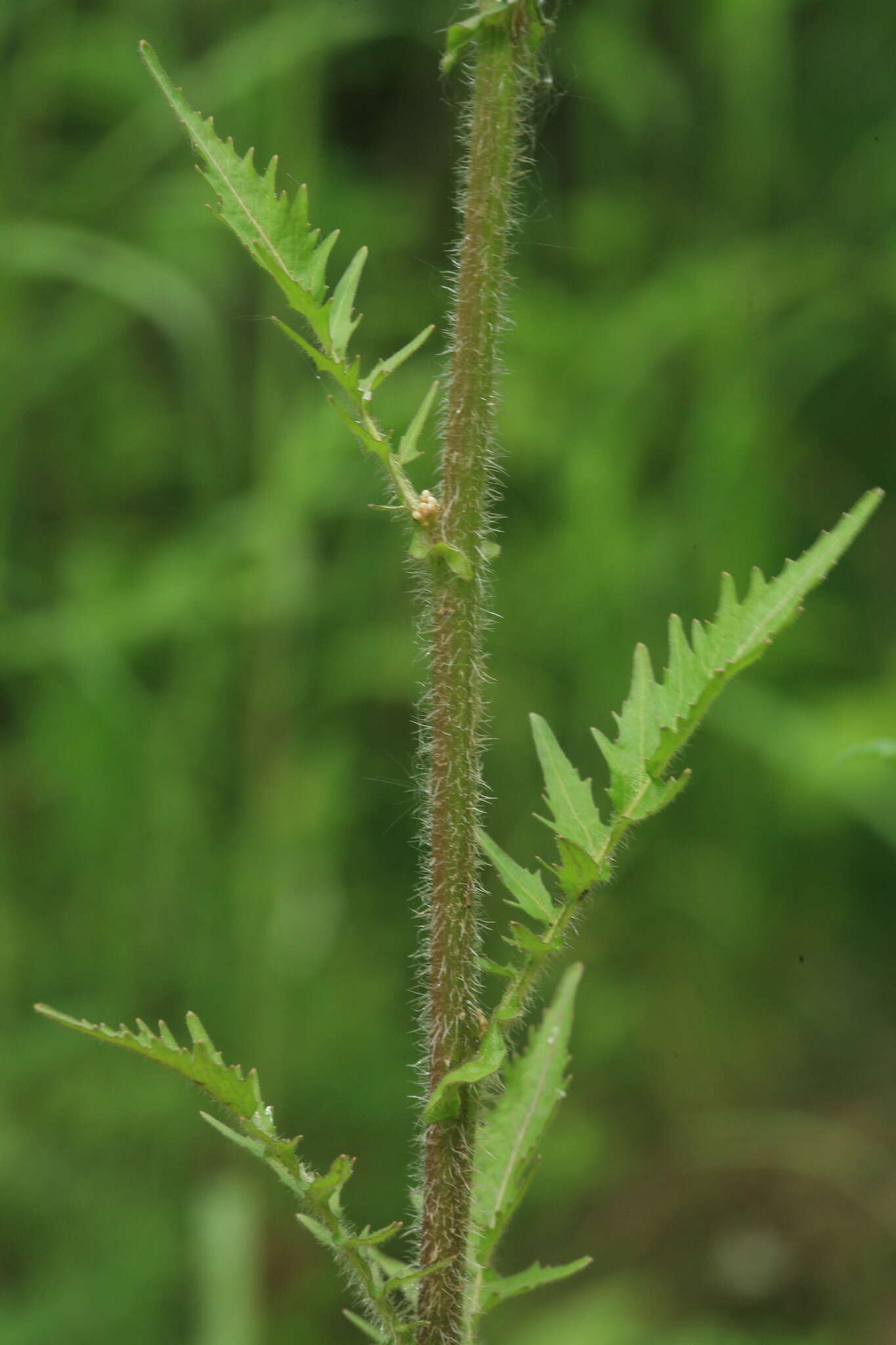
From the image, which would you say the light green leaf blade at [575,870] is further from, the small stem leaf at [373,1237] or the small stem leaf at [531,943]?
the small stem leaf at [373,1237]

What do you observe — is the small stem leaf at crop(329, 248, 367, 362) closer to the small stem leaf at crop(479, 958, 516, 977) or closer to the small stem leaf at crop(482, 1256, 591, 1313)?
the small stem leaf at crop(479, 958, 516, 977)

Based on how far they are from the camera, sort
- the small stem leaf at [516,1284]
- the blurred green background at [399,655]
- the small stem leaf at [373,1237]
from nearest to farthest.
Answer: the small stem leaf at [373,1237] < the small stem leaf at [516,1284] < the blurred green background at [399,655]

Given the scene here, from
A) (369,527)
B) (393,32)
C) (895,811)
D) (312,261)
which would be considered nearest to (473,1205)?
(312,261)

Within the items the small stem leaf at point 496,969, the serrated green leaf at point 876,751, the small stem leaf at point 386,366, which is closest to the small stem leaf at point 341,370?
the small stem leaf at point 386,366

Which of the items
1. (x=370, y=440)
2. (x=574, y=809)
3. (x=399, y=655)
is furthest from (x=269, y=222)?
(x=399, y=655)

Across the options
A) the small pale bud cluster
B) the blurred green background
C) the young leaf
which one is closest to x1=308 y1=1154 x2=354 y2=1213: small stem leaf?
the young leaf

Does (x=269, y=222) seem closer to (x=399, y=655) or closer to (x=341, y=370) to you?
(x=341, y=370)
